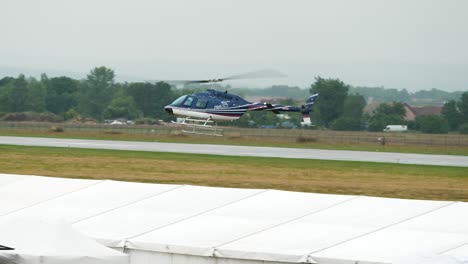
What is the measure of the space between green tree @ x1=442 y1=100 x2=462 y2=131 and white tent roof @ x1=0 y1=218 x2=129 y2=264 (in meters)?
140

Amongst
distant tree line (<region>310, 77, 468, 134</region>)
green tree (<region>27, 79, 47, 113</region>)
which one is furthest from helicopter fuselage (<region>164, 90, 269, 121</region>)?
green tree (<region>27, 79, 47, 113</region>)

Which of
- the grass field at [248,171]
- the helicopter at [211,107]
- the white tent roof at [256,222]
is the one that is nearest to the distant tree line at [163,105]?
the helicopter at [211,107]

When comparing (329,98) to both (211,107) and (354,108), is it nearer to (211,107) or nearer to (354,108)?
(354,108)

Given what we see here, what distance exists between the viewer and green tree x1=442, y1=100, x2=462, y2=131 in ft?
502

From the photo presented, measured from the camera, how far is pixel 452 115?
505 feet

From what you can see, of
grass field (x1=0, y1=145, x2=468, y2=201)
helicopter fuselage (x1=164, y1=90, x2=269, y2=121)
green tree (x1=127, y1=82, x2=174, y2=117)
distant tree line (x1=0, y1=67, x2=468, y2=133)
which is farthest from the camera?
green tree (x1=127, y1=82, x2=174, y2=117)

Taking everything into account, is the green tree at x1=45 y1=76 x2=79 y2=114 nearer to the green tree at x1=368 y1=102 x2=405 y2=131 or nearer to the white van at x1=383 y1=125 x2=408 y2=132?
the green tree at x1=368 y1=102 x2=405 y2=131

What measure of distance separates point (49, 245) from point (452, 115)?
467 ft

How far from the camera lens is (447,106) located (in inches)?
6102

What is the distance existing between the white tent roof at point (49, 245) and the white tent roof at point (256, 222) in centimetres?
534

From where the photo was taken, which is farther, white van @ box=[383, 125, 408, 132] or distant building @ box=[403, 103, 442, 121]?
distant building @ box=[403, 103, 442, 121]

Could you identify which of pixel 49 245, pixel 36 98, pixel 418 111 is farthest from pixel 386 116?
pixel 49 245

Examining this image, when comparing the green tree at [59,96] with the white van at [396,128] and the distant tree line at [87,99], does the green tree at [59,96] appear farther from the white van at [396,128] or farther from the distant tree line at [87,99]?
the white van at [396,128]

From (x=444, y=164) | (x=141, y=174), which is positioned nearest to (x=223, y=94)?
(x=444, y=164)
